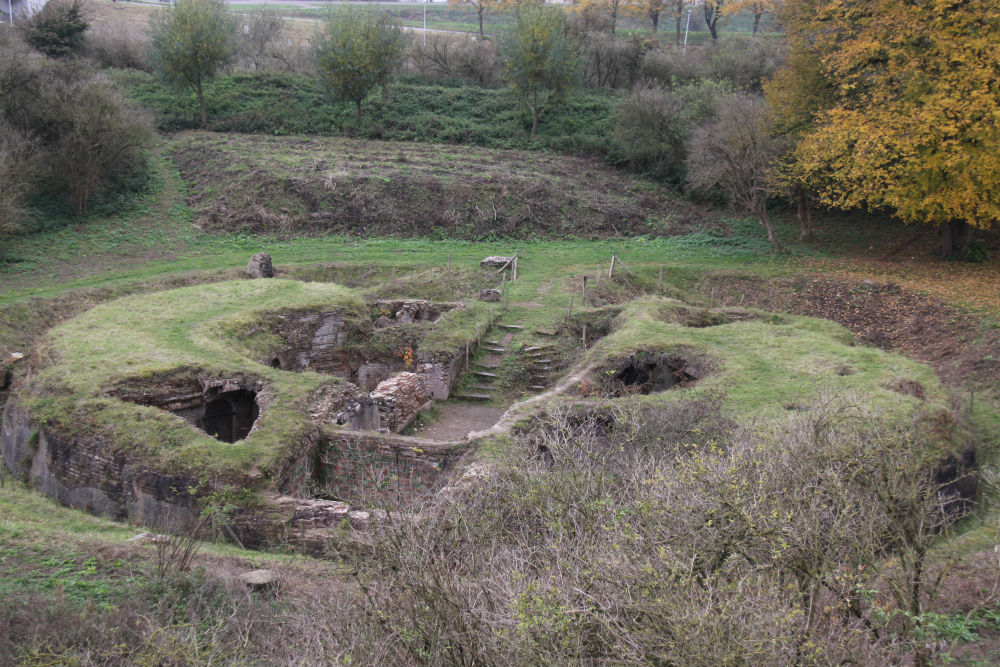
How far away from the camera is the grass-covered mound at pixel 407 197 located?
32312 millimetres

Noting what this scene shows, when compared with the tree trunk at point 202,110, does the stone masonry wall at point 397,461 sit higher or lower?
lower

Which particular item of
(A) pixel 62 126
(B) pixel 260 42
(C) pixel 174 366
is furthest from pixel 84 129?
(B) pixel 260 42

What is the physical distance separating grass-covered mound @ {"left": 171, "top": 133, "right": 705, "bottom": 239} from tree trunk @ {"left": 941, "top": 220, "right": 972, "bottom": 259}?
9844 mm

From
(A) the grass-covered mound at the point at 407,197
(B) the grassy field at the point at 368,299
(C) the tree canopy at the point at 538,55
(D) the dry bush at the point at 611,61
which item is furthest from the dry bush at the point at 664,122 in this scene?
(D) the dry bush at the point at 611,61

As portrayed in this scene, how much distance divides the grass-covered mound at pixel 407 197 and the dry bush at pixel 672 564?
79.8 ft

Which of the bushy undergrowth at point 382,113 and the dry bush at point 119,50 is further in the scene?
the dry bush at point 119,50

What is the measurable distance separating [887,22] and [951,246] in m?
8.32

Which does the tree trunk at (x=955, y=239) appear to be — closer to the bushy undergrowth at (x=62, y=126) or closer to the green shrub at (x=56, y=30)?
the bushy undergrowth at (x=62, y=126)

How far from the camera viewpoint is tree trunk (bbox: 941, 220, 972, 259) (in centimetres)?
2692

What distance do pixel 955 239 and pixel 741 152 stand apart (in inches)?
323

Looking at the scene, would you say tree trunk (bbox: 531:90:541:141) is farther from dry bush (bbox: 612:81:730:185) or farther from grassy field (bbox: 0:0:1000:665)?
dry bush (bbox: 612:81:730:185)

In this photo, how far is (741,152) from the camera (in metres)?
28.6

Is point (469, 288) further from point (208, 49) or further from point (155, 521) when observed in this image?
point (208, 49)

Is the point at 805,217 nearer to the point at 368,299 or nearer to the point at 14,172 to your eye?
the point at 368,299
